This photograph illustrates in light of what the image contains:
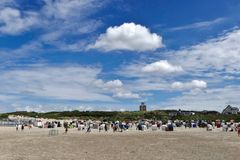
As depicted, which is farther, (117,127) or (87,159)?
(117,127)

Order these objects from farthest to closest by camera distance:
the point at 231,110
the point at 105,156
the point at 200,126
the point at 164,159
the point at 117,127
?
the point at 231,110 < the point at 200,126 < the point at 117,127 < the point at 105,156 < the point at 164,159

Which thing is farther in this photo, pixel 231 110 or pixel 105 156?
pixel 231 110

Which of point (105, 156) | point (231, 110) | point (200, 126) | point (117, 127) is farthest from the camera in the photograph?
point (231, 110)

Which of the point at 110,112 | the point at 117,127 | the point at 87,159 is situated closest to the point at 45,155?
the point at 87,159

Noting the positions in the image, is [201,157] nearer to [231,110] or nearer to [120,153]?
[120,153]

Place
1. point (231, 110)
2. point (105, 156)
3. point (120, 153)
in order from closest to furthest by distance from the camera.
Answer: point (105, 156) → point (120, 153) → point (231, 110)

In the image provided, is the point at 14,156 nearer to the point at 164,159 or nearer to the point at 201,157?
the point at 164,159

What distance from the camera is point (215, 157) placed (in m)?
24.7

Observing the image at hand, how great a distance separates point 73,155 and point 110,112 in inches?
5457

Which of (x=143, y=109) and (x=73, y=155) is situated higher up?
(x=143, y=109)

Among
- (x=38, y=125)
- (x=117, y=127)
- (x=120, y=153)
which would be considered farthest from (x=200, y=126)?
(x=120, y=153)

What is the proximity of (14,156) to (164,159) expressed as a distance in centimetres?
855

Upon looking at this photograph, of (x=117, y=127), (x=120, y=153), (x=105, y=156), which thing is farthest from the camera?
(x=117, y=127)

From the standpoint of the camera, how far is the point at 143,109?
16588cm
